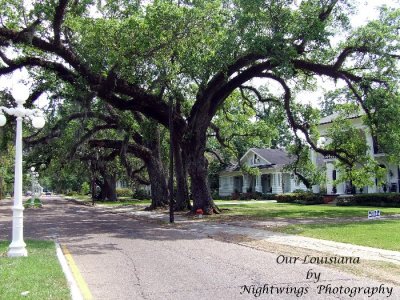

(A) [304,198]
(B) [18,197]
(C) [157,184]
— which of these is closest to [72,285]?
(B) [18,197]

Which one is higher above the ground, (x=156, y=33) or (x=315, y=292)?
(x=156, y=33)

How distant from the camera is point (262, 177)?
5844 cm

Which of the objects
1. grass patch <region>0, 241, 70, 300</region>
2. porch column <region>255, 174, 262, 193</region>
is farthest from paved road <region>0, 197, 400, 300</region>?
porch column <region>255, 174, 262, 193</region>

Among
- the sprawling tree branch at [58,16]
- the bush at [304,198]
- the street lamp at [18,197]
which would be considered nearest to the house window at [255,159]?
the bush at [304,198]

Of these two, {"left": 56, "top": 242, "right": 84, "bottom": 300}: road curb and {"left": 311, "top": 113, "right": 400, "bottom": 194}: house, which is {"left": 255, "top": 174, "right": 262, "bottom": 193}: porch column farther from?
{"left": 56, "top": 242, "right": 84, "bottom": 300}: road curb

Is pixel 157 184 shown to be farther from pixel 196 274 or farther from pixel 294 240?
pixel 196 274

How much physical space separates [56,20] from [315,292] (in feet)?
55.1

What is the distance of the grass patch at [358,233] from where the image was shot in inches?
508

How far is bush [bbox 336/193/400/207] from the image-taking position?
3200cm

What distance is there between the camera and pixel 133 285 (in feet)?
26.7

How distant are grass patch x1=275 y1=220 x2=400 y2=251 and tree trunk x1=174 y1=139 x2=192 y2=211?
41.3 ft

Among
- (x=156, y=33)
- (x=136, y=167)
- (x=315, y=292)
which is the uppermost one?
(x=156, y=33)

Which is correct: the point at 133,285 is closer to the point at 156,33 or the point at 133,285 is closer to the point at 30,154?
the point at 156,33

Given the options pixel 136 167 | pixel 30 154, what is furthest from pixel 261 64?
pixel 136 167
